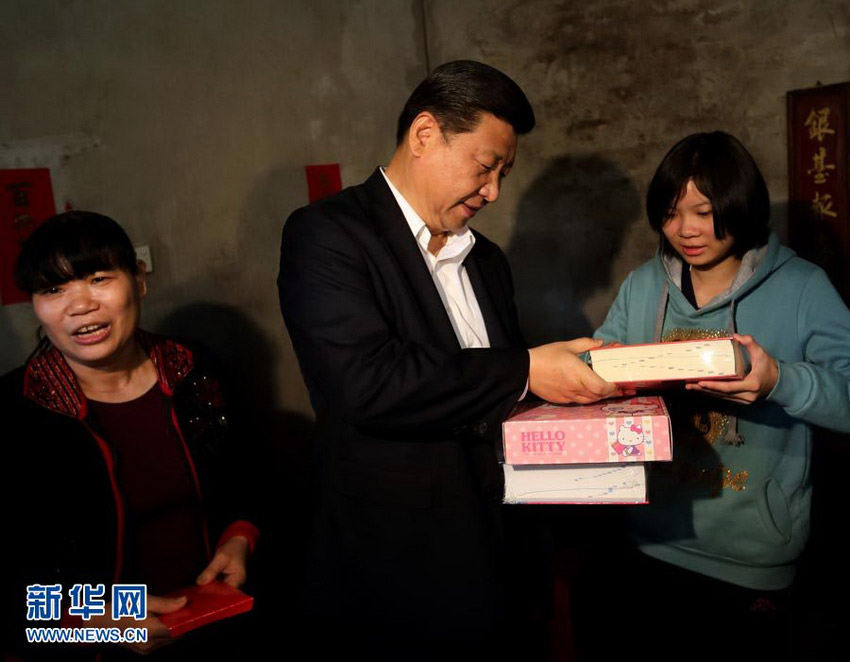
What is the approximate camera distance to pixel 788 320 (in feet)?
5.57

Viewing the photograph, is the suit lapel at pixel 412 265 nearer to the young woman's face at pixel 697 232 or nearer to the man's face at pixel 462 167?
the man's face at pixel 462 167

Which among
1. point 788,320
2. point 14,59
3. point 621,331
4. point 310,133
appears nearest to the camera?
point 788,320

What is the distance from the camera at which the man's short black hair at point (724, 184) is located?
174 cm

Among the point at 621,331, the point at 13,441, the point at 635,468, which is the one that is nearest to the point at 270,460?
the point at 13,441

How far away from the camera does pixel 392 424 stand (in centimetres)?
131

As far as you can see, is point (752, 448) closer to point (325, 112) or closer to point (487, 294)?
point (487, 294)

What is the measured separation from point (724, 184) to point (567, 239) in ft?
5.46

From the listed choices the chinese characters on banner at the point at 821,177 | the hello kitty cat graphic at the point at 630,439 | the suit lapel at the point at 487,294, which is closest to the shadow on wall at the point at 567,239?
the chinese characters on banner at the point at 821,177

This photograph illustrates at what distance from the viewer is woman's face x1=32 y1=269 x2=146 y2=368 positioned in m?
Result: 1.70

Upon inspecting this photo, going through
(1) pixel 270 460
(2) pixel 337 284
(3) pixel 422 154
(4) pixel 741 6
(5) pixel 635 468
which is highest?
(4) pixel 741 6

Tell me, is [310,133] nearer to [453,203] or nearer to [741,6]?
[453,203]

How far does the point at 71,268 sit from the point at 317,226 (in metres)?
0.74

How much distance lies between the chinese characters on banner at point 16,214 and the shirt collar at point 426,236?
146cm

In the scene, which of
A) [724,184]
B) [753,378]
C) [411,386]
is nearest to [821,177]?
[724,184]
